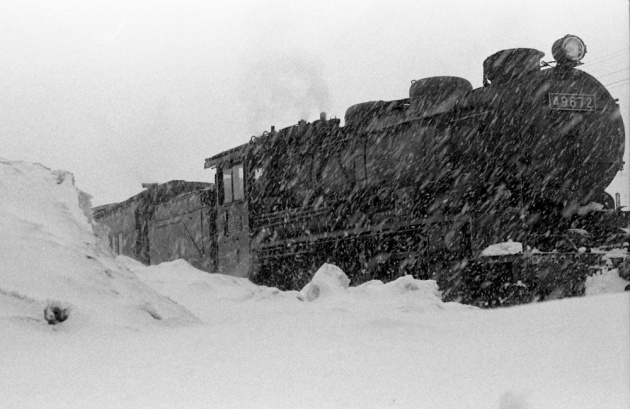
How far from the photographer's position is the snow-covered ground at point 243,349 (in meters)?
2.71

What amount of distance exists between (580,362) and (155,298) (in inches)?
113

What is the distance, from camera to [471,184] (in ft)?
27.9

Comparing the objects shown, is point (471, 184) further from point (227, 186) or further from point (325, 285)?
point (227, 186)

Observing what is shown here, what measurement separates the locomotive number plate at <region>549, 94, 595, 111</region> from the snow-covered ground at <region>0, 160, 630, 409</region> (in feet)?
13.2

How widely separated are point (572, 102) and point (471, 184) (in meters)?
1.77

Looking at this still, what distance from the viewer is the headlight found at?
8703 millimetres

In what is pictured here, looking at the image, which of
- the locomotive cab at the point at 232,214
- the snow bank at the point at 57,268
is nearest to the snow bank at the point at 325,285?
the snow bank at the point at 57,268

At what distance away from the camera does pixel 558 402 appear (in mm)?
2721

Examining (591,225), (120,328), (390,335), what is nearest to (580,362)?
(390,335)

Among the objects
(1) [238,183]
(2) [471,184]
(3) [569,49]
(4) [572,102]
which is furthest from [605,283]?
(1) [238,183]

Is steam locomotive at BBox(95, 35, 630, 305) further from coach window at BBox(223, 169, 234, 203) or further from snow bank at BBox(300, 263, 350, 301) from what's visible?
coach window at BBox(223, 169, 234, 203)

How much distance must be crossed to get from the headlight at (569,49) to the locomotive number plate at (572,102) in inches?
19.4

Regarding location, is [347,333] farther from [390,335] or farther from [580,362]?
[580,362]

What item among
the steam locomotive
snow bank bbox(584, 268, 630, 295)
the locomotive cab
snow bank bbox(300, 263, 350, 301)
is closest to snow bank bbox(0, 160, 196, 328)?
snow bank bbox(300, 263, 350, 301)
